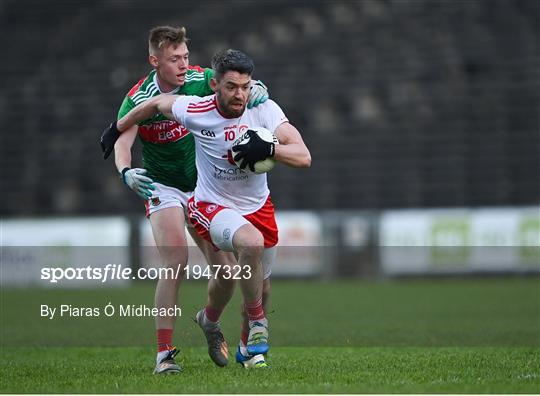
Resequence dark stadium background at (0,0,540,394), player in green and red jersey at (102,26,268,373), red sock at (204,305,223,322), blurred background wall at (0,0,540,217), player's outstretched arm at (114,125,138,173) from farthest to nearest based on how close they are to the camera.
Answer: blurred background wall at (0,0,540,217), dark stadium background at (0,0,540,394), red sock at (204,305,223,322), player's outstretched arm at (114,125,138,173), player in green and red jersey at (102,26,268,373)

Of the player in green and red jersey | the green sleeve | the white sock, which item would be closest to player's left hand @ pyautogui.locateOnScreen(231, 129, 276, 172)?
the player in green and red jersey

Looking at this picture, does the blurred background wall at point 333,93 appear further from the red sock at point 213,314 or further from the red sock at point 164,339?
the red sock at point 164,339

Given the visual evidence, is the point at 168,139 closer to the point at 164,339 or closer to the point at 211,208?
the point at 211,208

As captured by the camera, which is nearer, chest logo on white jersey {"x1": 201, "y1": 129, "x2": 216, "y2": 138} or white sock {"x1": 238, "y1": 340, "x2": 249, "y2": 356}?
chest logo on white jersey {"x1": 201, "y1": 129, "x2": 216, "y2": 138}

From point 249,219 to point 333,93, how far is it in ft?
64.9

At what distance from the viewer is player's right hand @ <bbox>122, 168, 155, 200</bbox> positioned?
729 centimetres

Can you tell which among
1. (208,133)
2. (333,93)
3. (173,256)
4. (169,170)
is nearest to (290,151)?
(208,133)

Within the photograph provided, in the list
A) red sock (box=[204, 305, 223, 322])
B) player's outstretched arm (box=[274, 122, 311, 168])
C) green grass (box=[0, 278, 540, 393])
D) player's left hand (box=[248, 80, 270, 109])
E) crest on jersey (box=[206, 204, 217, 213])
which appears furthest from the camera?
red sock (box=[204, 305, 223, 322])

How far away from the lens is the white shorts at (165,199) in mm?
7695

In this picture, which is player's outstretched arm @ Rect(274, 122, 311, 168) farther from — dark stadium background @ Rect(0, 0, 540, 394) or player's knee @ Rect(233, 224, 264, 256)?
dark stadium background @ Rect(0, 0, 540, 394)

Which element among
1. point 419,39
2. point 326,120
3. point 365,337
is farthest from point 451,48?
point 365,337

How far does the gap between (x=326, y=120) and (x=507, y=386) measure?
67.9 ft

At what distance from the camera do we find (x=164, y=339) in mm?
7293

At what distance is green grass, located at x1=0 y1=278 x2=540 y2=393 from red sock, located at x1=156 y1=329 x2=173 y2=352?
0.22m
